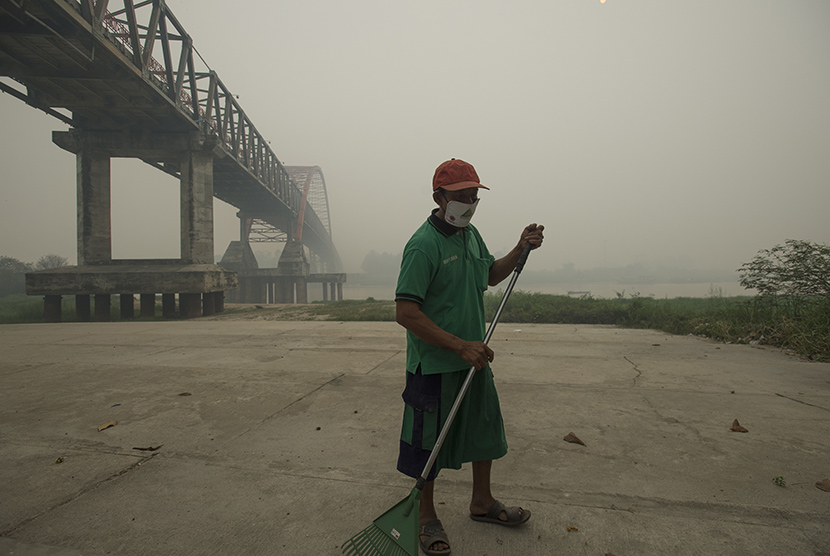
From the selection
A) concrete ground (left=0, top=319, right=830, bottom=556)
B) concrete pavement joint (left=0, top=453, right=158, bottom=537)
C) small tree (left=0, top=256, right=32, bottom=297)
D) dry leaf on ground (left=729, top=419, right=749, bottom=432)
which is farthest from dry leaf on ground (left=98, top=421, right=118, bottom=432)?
small tree (left=0, top=256, right=32, bottom=297)

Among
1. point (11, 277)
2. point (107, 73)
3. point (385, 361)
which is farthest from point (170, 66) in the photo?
point (11, 277)

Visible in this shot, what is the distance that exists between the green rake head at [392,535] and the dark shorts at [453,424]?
5.5 inches

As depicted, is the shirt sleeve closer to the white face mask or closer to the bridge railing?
the white face mask

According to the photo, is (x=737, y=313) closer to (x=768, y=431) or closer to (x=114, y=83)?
(x=768, y=431)

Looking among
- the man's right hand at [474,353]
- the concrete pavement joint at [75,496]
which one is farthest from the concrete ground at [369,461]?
the man's right hand at [474,353]

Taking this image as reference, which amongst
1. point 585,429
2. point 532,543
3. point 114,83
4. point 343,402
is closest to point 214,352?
point 343,402

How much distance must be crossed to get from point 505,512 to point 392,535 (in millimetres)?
496

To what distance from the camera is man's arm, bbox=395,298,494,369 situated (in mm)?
1724

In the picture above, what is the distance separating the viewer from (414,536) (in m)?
1.65

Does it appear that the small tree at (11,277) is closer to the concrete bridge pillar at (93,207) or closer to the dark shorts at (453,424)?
the concrete bridge pillar at (93,207)

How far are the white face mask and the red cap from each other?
0.08 m

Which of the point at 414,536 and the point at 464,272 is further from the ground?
the point at 464,272

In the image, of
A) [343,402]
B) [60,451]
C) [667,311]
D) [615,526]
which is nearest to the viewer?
[615,526]

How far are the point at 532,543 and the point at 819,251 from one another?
25.2ft
